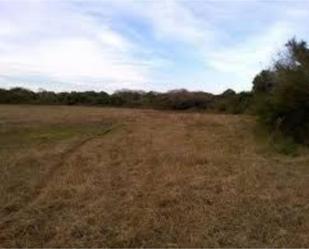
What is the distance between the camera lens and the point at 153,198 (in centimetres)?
654

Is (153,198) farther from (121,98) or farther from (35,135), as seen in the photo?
(121,98)

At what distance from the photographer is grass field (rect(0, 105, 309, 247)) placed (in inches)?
196

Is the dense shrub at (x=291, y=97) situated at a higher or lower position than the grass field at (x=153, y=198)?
higher

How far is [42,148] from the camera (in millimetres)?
12234

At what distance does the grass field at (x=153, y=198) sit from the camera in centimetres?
499

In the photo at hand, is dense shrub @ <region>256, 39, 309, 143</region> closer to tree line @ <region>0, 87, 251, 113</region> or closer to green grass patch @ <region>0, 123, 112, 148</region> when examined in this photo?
green grass patch @ <region>0, 123, 112, 148</region>

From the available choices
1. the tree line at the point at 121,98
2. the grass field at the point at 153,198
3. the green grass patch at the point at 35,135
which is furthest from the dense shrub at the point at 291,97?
the tree line at the point at 121,98

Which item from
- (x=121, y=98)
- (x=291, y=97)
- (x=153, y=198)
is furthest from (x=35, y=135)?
(x=121, y=98)

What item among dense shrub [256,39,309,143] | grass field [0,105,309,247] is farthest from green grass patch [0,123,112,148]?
dense shrub [256,39,309,143]

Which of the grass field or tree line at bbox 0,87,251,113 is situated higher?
tree line at bbox 0,87,251,113

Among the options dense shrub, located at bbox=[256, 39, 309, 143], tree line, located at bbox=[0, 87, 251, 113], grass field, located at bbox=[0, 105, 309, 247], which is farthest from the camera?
tree line, located at bbox=[0, 87, 251, 113]

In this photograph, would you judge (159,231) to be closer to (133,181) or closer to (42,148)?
(133,181)

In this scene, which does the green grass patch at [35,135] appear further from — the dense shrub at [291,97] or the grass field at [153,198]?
the dense shrub at [291,97]

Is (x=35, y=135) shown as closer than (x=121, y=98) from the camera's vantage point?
Yes
